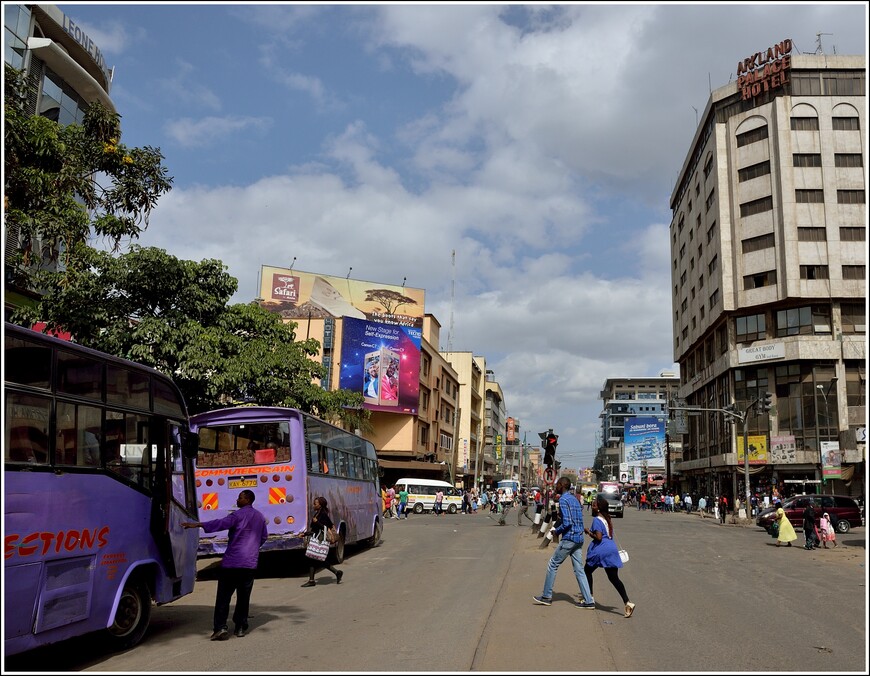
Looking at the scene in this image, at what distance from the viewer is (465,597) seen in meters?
12.2

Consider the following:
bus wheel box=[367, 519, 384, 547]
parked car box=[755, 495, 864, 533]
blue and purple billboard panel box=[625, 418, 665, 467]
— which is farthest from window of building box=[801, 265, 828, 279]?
blue and purple billboard panel box=[625, 418, 665, 467]

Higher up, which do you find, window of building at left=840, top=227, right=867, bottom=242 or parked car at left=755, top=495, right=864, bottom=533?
window of building at left=840, top=227, right=867, bottom=242

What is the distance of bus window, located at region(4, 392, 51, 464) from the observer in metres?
6.43

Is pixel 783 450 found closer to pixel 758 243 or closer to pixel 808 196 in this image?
pixel 758 243

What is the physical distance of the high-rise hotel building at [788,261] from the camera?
4994 cm

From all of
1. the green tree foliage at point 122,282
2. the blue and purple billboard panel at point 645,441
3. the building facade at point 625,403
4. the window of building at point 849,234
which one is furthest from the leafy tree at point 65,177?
the building facade at point 625,403

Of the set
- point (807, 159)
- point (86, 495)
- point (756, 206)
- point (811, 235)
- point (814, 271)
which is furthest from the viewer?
point (756, 206)

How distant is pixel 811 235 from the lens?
51.2 m

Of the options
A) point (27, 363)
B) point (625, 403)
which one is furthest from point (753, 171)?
point (625, 403)

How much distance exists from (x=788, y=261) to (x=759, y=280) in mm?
3311

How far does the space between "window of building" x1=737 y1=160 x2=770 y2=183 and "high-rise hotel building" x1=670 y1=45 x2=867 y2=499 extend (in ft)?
0.32

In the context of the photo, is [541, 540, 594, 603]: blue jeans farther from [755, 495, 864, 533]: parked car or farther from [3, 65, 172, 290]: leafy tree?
[755, 495, 864, 533]: parked car

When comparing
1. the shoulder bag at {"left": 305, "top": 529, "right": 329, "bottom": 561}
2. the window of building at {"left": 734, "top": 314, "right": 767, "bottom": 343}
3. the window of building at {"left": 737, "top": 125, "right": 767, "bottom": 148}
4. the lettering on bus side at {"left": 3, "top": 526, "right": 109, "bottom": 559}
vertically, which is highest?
the window of building at {"left": 737, "top": 125, "right": 767, "bottom": 148}

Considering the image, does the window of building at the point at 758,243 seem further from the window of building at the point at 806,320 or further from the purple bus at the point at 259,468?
the purple bus at the point at 259,468
